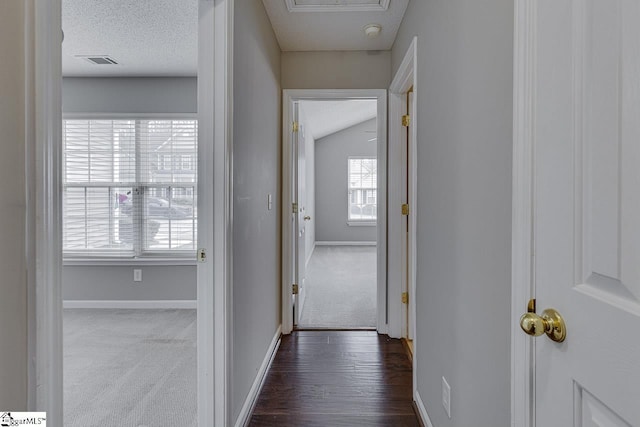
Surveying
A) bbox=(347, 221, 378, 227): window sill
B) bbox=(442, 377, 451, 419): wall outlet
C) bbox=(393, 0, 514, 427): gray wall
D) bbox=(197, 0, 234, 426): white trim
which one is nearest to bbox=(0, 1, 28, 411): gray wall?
bbox=(197, 0, 234, 426): white trim

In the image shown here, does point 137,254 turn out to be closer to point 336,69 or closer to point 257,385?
point 257,385

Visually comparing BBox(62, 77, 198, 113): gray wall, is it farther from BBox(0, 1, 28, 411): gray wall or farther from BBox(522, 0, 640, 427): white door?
BBox(522, 0, 640, 427): white door

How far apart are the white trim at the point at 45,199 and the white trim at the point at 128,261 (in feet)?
10.1

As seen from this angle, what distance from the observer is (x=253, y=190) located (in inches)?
79.6

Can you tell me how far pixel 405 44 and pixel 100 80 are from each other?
10.2 feet

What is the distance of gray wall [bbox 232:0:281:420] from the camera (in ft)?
5.48

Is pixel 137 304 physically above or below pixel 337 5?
below

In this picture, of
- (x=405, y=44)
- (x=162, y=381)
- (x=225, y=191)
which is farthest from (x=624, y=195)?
(x=162, y=381)

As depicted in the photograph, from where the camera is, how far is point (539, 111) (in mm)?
801

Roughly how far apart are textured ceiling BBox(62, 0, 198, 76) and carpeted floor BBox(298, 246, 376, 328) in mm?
2598

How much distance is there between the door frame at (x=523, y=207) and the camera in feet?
2.74

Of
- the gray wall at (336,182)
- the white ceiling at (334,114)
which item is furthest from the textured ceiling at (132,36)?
the gray wall at (336,182)

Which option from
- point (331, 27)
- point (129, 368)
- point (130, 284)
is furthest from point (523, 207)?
point (130, 284)

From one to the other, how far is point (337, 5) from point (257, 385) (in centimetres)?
243
